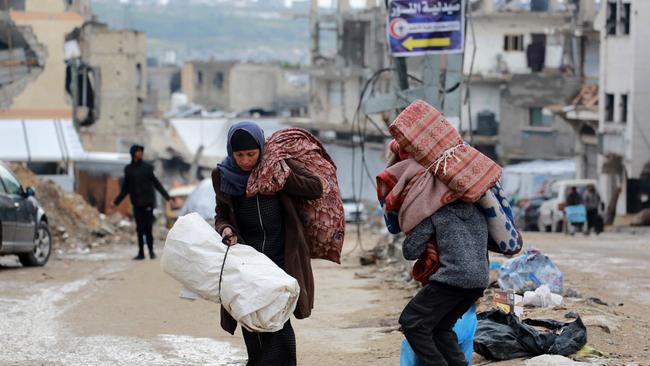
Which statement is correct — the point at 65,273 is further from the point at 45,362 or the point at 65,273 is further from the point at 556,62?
the point at 556,62

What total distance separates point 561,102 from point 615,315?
4992 centimetres

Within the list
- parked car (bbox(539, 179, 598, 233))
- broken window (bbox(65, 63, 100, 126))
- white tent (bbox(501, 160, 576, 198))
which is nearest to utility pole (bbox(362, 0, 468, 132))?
parked car (bbox(539, 179, 598, 233))

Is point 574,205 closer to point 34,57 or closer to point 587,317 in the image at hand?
point 34,57

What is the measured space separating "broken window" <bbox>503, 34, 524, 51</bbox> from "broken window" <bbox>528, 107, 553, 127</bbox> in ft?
17.6

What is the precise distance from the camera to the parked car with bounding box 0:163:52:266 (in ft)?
56.4

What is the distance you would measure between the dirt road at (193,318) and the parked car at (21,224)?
37cm

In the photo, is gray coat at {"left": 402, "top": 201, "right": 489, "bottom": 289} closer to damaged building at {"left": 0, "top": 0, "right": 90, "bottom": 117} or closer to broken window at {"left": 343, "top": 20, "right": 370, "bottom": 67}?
damaged building at {"left": 0, "top": 0, "right": 90, "bottom": 117}

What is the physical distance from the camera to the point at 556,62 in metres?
66.1

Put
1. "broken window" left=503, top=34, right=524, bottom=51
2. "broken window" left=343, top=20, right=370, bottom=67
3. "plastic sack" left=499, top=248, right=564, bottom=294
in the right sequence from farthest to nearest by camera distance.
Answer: "broken window" left=343, top=20, right=370, bottom=67 → "broken window" left=503, top=34, right=524, bottom=51 → "plastic sack" left=499, top=248, right=564, bottom=294

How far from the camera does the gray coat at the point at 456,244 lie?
699 cm

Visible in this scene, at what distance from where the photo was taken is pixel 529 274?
37.3ft

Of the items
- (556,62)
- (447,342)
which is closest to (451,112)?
(447,342)

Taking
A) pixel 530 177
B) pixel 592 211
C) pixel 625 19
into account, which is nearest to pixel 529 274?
pixel 592 211

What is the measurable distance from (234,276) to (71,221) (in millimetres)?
20329
